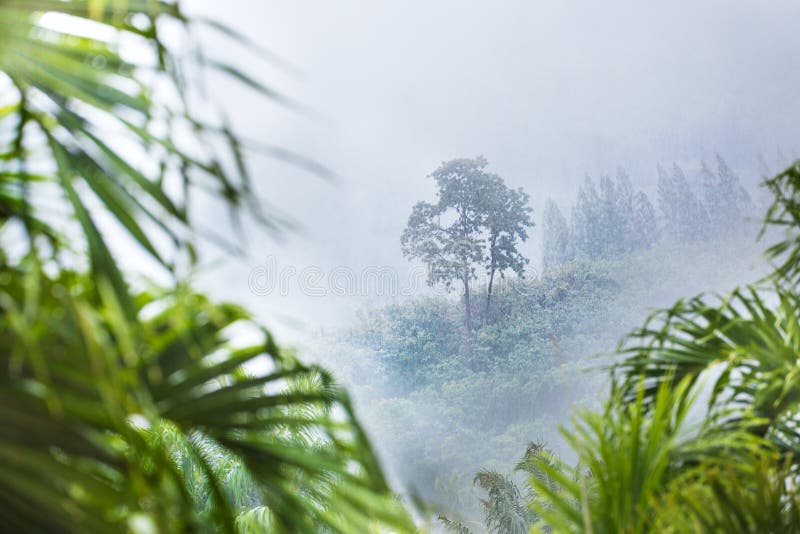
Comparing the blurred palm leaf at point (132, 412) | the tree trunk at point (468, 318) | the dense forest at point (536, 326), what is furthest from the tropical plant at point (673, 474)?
the tree trunk at point (468, 318)

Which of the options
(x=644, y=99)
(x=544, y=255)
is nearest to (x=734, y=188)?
(x=644, y=99)

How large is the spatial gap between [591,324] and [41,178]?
51.3 feet

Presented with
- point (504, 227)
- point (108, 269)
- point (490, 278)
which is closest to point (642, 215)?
point (504, 227)

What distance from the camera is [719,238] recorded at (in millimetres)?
15523

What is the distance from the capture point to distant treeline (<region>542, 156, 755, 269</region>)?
15727 millimetres

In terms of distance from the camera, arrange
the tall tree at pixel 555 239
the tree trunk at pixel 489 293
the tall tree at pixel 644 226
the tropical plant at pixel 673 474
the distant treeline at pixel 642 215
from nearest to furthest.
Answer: the tropical plant at pixel 673 474
the distant treeline at pixel 642 215
the tree trunk at pixel 489 293
the tall tree at pixel 644 226
the tall tree at pixel 555 239

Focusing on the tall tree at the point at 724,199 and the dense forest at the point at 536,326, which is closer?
the dense forest at the point at 536,326

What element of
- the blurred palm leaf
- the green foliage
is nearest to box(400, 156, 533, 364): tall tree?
the green foliage

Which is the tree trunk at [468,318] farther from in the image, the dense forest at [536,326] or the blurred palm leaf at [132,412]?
the blurred palm leaf at [132,412]

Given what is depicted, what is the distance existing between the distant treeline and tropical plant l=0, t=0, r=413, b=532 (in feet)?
52.2

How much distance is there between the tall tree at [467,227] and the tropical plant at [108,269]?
49.8 feet

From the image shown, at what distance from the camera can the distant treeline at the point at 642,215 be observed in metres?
15.7

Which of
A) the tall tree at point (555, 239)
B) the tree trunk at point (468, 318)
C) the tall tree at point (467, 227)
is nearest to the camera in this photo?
the tree trunk at point (468, 318)

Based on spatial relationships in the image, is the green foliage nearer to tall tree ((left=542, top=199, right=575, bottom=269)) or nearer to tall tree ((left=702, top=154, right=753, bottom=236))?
tall tree ((left=542, top=199, right=575, bottom=269))
